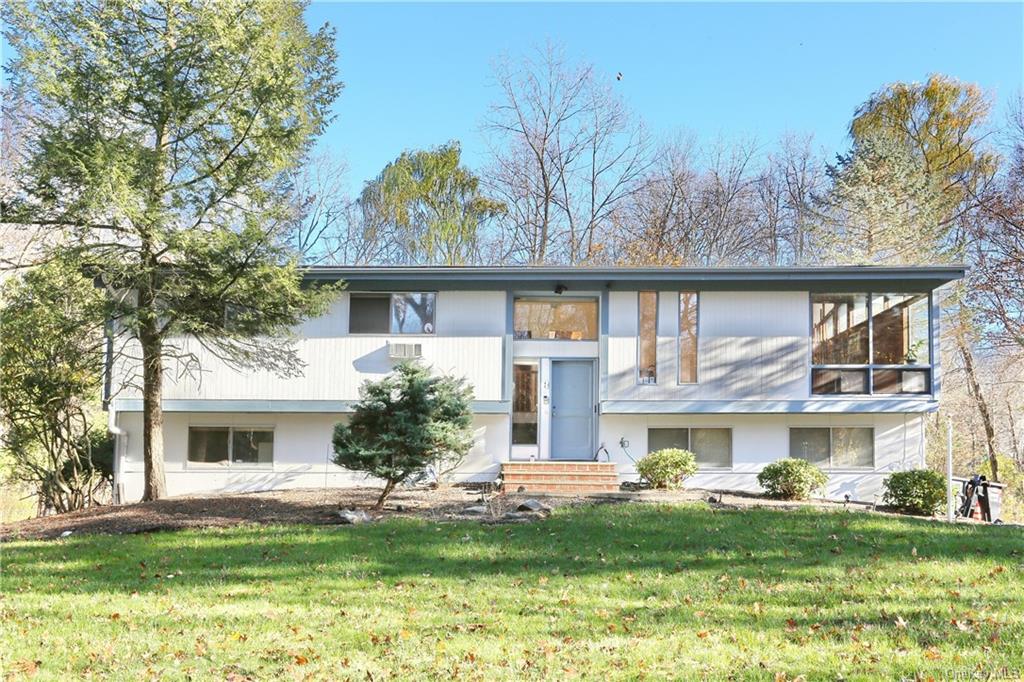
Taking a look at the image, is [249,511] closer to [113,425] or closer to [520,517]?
[520,517]

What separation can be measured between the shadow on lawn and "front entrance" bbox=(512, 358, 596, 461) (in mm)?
5770

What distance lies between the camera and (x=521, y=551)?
9.24 meters

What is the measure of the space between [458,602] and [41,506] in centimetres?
1294

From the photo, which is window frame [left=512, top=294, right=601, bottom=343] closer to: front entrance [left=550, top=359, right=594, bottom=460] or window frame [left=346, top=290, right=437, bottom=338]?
front entrance [left=550, top=359, right=594, bottom=460]

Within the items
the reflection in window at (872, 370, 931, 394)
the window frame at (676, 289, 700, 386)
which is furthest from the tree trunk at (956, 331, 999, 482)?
the window frame at (676, 289, 700, 386)

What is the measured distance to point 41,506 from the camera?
55.1 ft

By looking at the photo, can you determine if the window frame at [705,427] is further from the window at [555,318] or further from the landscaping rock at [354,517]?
the landscaping rock at [354,517]

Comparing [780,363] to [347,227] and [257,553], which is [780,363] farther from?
[347,227]

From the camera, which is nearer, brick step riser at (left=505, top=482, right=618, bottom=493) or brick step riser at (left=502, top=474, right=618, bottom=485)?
brick step riser at (left=505, top=482, right=618, bottom=493)

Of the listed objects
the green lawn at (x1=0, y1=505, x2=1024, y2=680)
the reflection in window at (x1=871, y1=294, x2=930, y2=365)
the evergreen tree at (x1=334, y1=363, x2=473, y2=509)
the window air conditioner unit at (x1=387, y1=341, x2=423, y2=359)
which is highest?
the reflection in window at (x1=871, y1=294, x2=930, y2=365)

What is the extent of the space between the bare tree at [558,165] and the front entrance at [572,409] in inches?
511

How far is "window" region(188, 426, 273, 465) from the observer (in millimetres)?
17141

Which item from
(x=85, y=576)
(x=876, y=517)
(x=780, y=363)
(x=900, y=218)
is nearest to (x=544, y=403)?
(x=780, y=363)

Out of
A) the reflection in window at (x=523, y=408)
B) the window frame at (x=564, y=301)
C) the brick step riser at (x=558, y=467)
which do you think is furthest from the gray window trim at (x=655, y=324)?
the reflection in window at (x=523, y=408)
